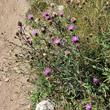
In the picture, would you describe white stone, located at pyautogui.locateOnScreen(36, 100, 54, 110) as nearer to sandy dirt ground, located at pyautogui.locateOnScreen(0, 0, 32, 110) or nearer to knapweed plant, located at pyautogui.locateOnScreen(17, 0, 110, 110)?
knapweed plant, located at pyautogui.locateOnScreen(17, 0, 110, 110)

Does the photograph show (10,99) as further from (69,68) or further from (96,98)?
(96,98)

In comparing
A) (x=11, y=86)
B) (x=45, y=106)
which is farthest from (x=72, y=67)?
(x=11, y=86)

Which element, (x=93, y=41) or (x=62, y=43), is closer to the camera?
(x=62, y=43)

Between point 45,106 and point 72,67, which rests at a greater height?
point 72,67

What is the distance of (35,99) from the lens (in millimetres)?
2902

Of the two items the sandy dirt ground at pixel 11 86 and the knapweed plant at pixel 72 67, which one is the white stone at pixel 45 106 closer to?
the knapweed plant at pixel 72 67

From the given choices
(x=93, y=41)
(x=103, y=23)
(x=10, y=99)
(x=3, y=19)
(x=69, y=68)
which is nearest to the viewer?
(x=69, y=68)

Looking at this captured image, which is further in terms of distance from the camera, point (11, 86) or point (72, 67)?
point (11, 86)

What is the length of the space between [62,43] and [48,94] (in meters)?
0.80

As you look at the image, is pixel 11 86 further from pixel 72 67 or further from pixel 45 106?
pixel 72 67

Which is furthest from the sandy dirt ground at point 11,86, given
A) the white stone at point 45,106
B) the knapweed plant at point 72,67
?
the white stone at point 45,106

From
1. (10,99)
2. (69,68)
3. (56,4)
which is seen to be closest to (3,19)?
(56,4)

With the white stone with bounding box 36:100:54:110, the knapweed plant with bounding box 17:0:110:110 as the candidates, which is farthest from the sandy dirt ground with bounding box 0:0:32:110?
the white stone with bounding box 36:100:54:110

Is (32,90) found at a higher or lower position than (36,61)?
lower
